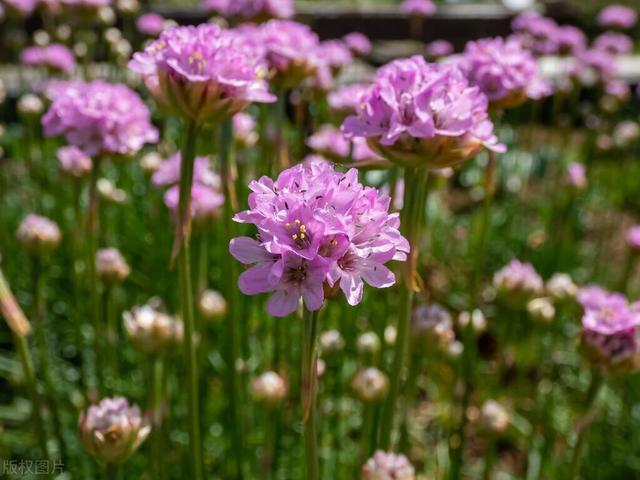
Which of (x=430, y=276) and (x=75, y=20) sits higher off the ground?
(x=75, y=20)

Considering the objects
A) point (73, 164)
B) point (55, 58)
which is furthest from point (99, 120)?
point (55, 58)

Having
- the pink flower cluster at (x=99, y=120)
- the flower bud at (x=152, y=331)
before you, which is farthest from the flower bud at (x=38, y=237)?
the flower bud at (x=152, y=331)

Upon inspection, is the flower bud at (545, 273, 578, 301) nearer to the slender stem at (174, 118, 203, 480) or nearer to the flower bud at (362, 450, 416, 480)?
the flower bud at (362, 450, 416, 480)

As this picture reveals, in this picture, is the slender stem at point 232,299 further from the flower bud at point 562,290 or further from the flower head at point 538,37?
the flower head at point 538,37

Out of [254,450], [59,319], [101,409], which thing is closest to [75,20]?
[59,319]

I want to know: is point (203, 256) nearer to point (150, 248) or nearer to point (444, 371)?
point (150, 248)

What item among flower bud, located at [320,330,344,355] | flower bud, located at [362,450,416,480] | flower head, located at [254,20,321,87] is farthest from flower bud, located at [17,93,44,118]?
flower bud, located at [362,450,416,480]

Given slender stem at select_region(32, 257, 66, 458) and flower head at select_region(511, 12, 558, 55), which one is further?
flower head at select_region(511, 12, 558, 55)
